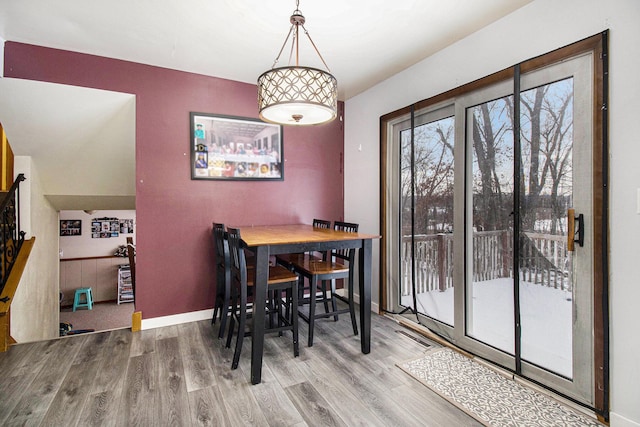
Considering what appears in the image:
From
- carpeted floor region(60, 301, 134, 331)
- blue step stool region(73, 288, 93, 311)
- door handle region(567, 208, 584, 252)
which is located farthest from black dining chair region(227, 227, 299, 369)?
blue step stool region(73, 288, 93, 311)

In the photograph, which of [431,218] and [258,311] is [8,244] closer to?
[258,311]

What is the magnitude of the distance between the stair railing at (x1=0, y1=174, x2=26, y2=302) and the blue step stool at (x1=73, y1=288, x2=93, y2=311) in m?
4.37

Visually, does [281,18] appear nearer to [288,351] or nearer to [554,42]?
[554,42]

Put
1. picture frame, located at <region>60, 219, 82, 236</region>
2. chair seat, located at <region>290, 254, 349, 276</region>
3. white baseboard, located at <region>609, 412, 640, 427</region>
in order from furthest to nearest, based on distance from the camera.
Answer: picture frame, located at <region>60, 219, 82, 236</region>
chair seat, located at <region>290, 254, 349, 276</region>
white baseboard, located at <region>609, 412, 640, 427</region>

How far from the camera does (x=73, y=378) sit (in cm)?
213

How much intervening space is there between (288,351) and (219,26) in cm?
251

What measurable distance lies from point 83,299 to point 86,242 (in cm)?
122

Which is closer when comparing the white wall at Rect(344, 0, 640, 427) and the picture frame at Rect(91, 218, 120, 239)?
the white wall at Rect(344, 0, 640, 427)

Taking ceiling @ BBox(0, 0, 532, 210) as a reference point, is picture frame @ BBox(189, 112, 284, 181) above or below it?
below

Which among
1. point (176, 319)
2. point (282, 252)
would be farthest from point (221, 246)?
point (176, 319)

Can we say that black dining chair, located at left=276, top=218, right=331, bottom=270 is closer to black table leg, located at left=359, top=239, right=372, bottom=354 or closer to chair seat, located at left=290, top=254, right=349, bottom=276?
chair seat, located at left=290, top=254, right=349, bottom=276

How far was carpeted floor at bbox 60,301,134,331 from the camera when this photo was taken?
6254 mm

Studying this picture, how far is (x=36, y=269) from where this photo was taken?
11.6 feet

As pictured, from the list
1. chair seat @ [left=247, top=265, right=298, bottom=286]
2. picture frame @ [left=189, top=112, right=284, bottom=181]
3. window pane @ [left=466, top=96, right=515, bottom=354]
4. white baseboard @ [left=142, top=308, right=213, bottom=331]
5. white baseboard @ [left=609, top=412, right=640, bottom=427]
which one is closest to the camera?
white baseboard @ [left=609, top=412, right=640, bottom=427]
